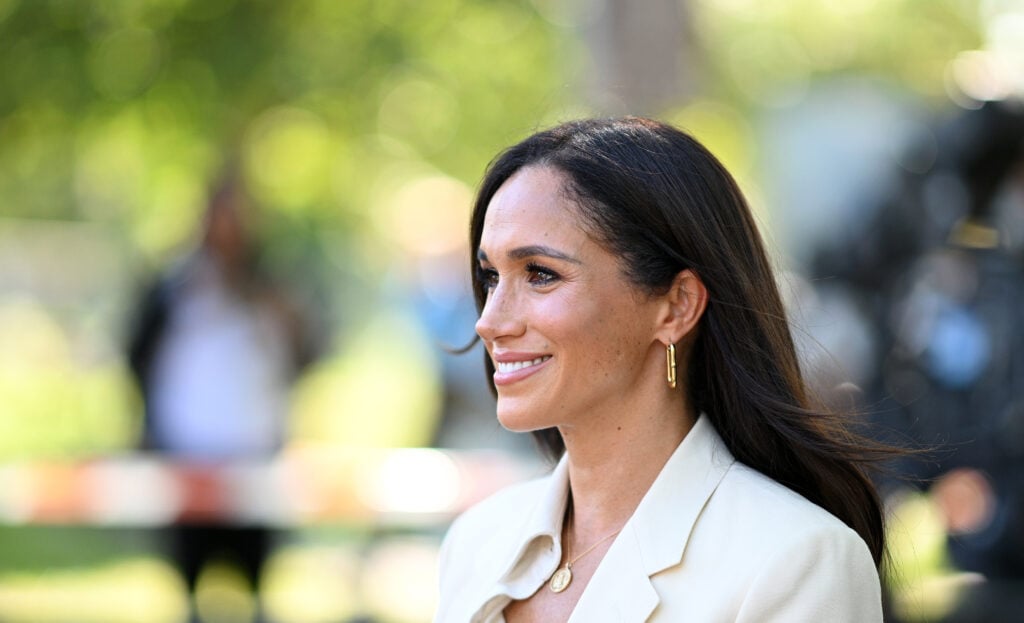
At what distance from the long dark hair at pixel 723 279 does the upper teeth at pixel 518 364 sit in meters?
0.24

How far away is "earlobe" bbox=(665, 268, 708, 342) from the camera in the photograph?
10.0 ft

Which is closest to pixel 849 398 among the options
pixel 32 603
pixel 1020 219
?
pixel 1020 219

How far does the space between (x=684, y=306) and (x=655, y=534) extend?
46cm

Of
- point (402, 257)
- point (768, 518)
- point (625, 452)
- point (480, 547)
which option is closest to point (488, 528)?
point (480, 547)

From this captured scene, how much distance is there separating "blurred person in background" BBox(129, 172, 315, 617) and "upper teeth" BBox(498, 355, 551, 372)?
4710mm

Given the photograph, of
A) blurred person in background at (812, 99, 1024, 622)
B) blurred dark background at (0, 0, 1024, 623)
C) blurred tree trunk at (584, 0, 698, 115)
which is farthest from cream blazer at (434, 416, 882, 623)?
blurred tree trunk at (584, 0, 698, 115)

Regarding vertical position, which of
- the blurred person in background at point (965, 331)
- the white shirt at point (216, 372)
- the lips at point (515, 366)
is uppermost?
the lips at point (515, 366)

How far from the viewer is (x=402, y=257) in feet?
41.4

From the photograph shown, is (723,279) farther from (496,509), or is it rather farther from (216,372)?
(216,372)

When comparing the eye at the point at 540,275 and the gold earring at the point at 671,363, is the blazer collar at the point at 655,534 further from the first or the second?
the eye at the point at 540,275

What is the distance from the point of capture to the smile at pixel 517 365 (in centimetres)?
305

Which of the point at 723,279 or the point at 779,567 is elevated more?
the point at 723,279

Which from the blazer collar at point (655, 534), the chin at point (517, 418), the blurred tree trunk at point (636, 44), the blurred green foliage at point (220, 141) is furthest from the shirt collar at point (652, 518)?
the blurred tree trunk at point (636, 44)

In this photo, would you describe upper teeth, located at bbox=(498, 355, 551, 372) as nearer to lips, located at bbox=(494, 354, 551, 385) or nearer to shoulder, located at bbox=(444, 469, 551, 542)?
lips, located at bbox=(494, 354, 551, 385)
